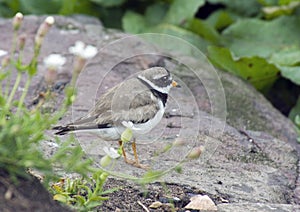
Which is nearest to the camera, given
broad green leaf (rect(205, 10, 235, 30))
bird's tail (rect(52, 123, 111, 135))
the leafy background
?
bird's tail (rect(52, 123, 111, 135))

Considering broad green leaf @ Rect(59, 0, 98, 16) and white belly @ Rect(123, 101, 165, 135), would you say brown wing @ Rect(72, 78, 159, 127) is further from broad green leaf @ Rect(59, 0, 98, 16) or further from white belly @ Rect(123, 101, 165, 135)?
broad green leaf @ Rect(59, 0, 98, 16)

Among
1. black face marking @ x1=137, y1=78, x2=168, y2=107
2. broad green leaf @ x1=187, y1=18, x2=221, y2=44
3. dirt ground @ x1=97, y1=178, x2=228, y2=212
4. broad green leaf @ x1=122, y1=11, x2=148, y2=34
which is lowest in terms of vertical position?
broad green leaf @ x1=122, y1=11, x2=148, y2=34

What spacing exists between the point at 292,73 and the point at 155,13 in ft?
6.11

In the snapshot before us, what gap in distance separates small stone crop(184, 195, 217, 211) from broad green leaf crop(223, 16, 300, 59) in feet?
11.2

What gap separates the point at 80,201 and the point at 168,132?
146 cm

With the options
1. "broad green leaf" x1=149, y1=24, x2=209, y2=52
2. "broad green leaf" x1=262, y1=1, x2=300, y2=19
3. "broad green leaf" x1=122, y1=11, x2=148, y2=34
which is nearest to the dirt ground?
"broad green leaf" x1=149, y1=24, x2=209, y2=52

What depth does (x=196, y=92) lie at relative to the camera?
5508 mm

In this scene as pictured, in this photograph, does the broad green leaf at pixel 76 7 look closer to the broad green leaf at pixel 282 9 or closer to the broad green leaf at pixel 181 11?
the broad green leaf at pixel 181 11

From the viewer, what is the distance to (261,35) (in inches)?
272

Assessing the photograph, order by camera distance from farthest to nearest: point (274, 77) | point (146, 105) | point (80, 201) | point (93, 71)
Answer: point (274, 77) → point (93, 71) → point (146, 105) → point (80, 201)

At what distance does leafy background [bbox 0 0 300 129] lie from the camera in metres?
6.27

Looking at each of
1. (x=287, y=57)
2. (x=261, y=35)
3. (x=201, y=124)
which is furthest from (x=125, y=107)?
(x=261, y=35)

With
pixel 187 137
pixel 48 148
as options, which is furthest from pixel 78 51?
pixel 187 137

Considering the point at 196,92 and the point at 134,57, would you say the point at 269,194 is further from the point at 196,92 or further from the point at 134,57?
the point at 134,57
